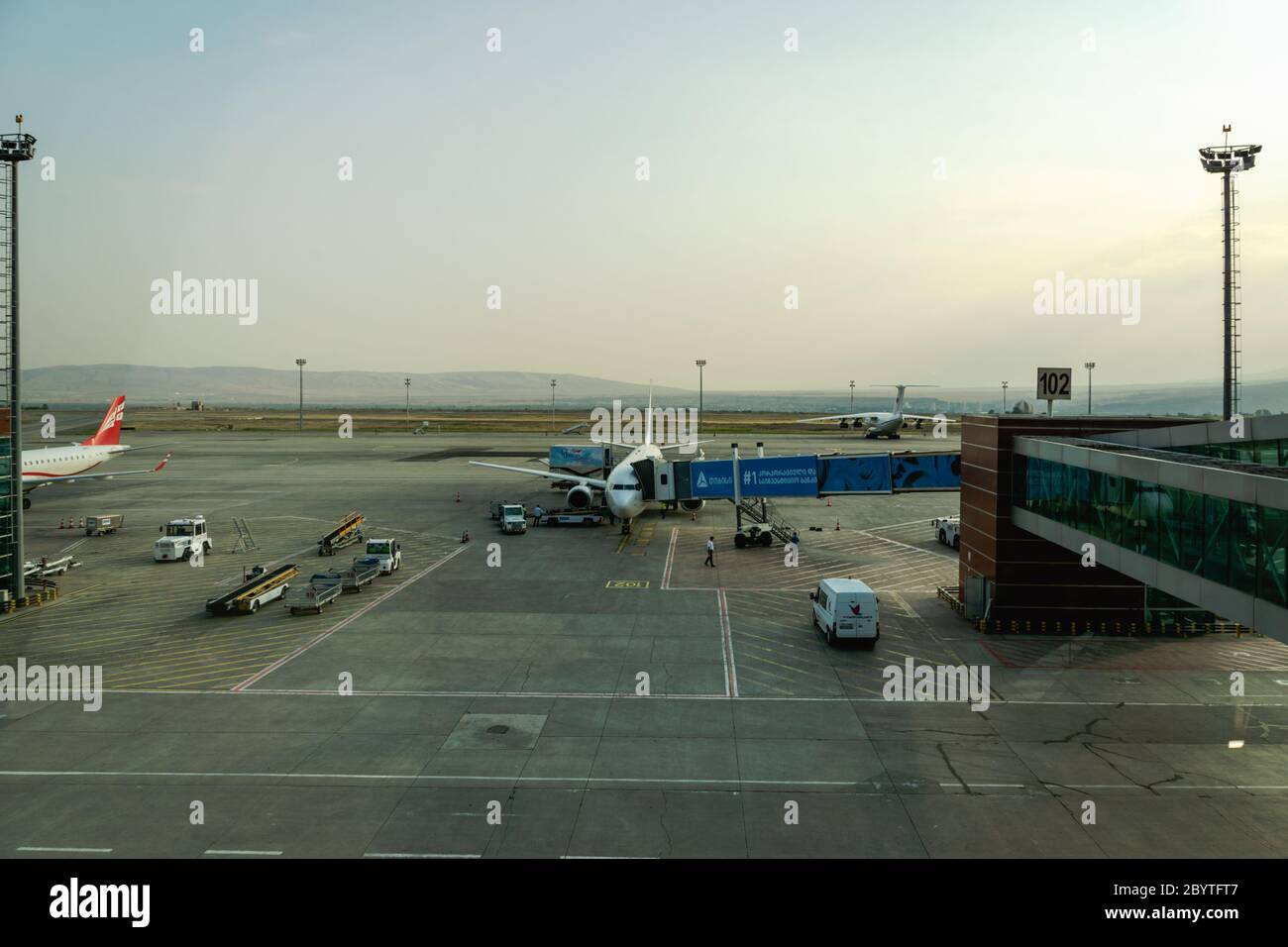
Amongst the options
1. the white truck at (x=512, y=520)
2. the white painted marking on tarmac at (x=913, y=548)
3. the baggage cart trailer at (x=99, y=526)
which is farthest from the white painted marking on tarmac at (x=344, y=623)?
the white painted marking on tarmac at (x=913, y=548)

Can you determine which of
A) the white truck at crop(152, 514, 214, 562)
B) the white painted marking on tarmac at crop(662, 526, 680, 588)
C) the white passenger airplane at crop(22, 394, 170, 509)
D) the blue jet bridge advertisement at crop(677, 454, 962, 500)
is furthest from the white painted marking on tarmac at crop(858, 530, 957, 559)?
the white passenger airplane at crop(22, 394, 170, 509)

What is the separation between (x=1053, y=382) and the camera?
4175 centimetres

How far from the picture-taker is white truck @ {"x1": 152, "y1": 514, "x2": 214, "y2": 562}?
5375 cm

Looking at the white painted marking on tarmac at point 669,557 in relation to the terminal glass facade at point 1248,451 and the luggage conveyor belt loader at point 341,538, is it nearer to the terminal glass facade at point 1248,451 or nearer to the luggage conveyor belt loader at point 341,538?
the luggage conveyor belt loader at point 341,538

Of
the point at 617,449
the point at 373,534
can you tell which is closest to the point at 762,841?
the point at 373,534

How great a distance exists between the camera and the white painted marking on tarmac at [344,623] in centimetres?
3216

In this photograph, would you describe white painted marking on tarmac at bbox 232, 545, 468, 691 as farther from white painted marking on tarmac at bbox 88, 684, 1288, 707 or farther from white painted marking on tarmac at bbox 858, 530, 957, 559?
white painted marking on tarmac at bbox 858, 530, 957, 559

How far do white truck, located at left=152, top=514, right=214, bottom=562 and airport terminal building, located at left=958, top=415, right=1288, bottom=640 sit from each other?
155 feet

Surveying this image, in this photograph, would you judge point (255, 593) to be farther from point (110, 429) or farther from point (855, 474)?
point (110, 429)

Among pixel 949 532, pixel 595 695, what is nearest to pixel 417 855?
pixel 595 695

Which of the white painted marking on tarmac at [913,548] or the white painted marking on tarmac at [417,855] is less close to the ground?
the white painted marking on tarmac at [913,548]

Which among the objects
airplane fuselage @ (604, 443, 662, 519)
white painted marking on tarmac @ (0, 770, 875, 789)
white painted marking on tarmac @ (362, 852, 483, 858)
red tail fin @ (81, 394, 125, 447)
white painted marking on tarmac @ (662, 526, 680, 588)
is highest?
red tail fin @ (81, 394, 125, 447)

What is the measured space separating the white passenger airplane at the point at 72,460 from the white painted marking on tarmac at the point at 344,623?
33.0m
